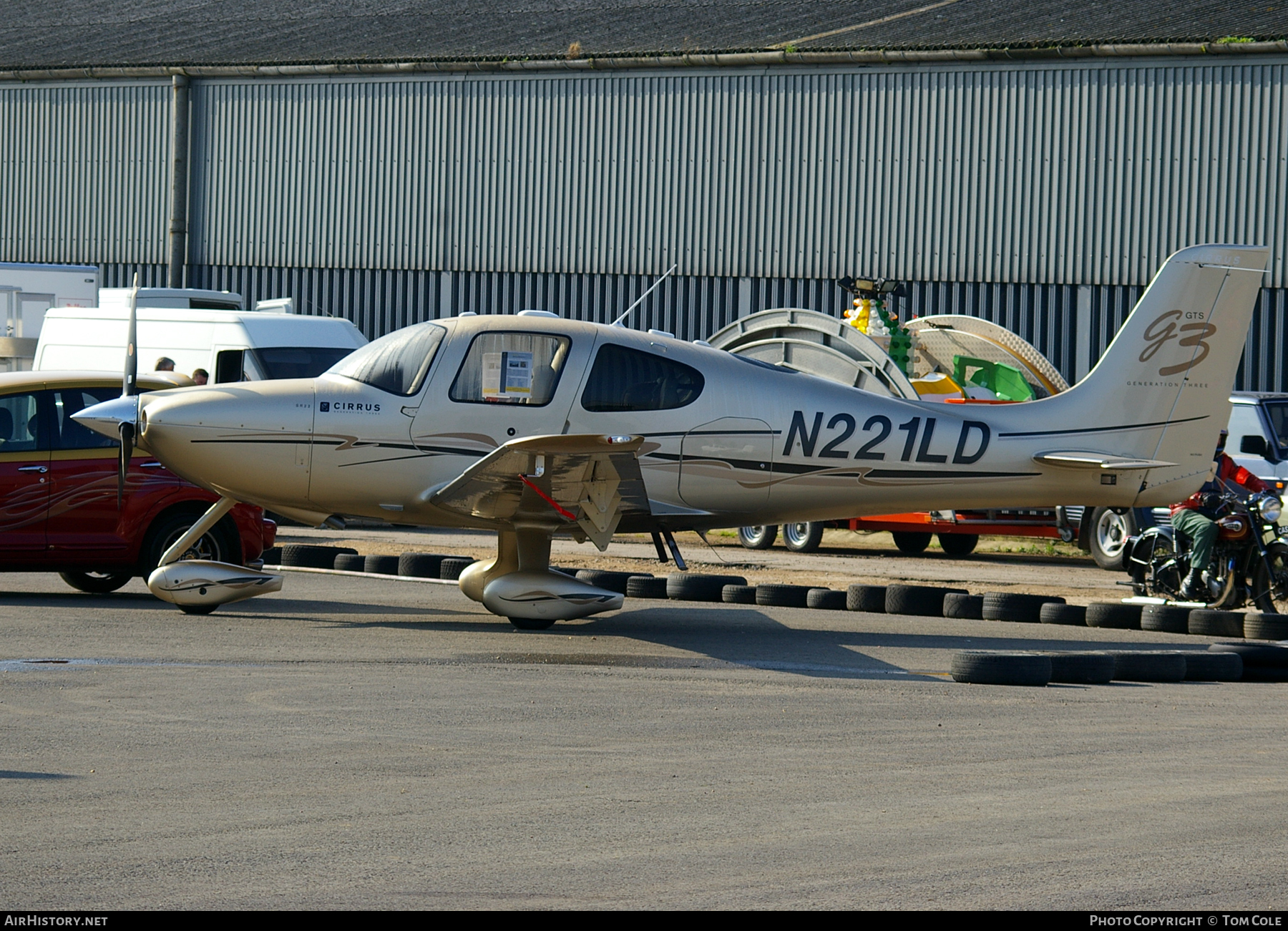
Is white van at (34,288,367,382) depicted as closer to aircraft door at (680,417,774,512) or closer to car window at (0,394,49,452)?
car window at (0,394,49,452)

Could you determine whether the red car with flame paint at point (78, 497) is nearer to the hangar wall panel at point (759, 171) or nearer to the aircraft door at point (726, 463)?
the aircraft door at point (726, 463)

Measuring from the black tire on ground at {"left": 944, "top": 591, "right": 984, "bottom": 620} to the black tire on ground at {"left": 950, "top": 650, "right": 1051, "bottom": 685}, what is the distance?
3.62 metres

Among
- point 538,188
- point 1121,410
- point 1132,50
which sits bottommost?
point 1121,410

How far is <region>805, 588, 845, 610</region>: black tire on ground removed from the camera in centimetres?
1462

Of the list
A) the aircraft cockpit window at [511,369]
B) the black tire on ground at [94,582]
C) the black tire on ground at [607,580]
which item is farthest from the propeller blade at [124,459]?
the black tire on ground at [607,580]

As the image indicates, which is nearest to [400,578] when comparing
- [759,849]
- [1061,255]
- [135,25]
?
[759,849]

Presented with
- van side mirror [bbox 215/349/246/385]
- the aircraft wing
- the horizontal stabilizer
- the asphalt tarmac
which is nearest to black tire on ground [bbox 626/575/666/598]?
the aircraft wing

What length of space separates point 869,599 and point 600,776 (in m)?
7.63

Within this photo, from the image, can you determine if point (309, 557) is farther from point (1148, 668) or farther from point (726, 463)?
point (1148, 668)

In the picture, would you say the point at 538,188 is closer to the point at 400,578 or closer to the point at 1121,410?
the point at 400,578

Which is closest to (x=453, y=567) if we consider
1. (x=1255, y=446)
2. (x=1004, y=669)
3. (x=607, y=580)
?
(x=607, y=580)

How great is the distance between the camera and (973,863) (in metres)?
5.74

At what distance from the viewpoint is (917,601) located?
47.2ft

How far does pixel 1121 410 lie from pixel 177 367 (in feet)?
46.0
